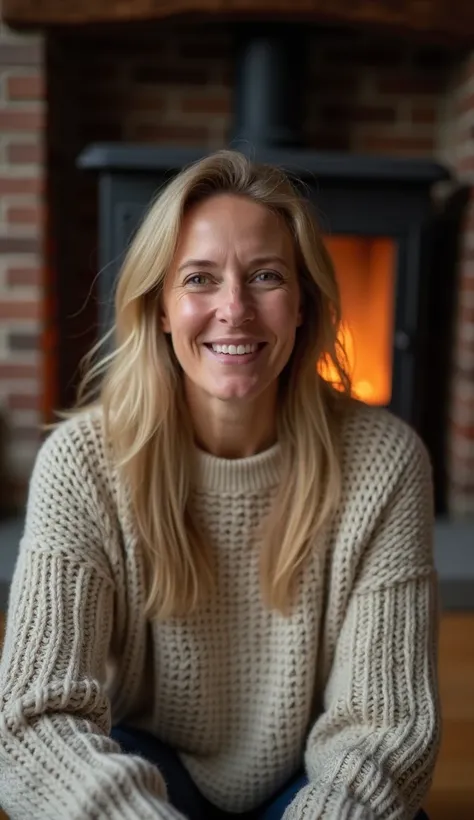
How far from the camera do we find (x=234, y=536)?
3.63ft

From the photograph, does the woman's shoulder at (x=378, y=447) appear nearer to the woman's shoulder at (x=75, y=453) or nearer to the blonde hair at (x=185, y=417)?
the blonde hair at (x=185, y=417)

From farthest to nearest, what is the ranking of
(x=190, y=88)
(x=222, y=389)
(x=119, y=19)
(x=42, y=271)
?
(x=190, y=88), (x=42, y=271), (x=119, y=19), (x=222, y=389)

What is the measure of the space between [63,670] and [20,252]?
1.45 meters

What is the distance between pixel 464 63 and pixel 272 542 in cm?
167

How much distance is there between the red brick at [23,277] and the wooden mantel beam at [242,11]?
554 millimetres

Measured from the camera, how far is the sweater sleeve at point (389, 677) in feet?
3.07

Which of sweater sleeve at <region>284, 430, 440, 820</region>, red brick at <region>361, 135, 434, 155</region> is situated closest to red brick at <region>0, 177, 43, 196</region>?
red brick at <region>361, 135, 434, 155</region>

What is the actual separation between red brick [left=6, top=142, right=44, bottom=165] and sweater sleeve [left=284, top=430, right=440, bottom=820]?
139 cm

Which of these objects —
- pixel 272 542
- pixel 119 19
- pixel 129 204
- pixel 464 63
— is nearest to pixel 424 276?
pixel 464 63

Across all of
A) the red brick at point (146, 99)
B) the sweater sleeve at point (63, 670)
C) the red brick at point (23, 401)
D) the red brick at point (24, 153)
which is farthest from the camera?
the red brick at point (146, 99)

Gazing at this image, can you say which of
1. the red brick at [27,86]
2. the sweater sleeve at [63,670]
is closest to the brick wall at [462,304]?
the red brick at [27,86]

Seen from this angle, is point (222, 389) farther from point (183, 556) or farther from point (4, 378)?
point (4, 378)

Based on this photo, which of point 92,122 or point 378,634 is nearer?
point 378,634

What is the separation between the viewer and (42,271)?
221 centimetres
